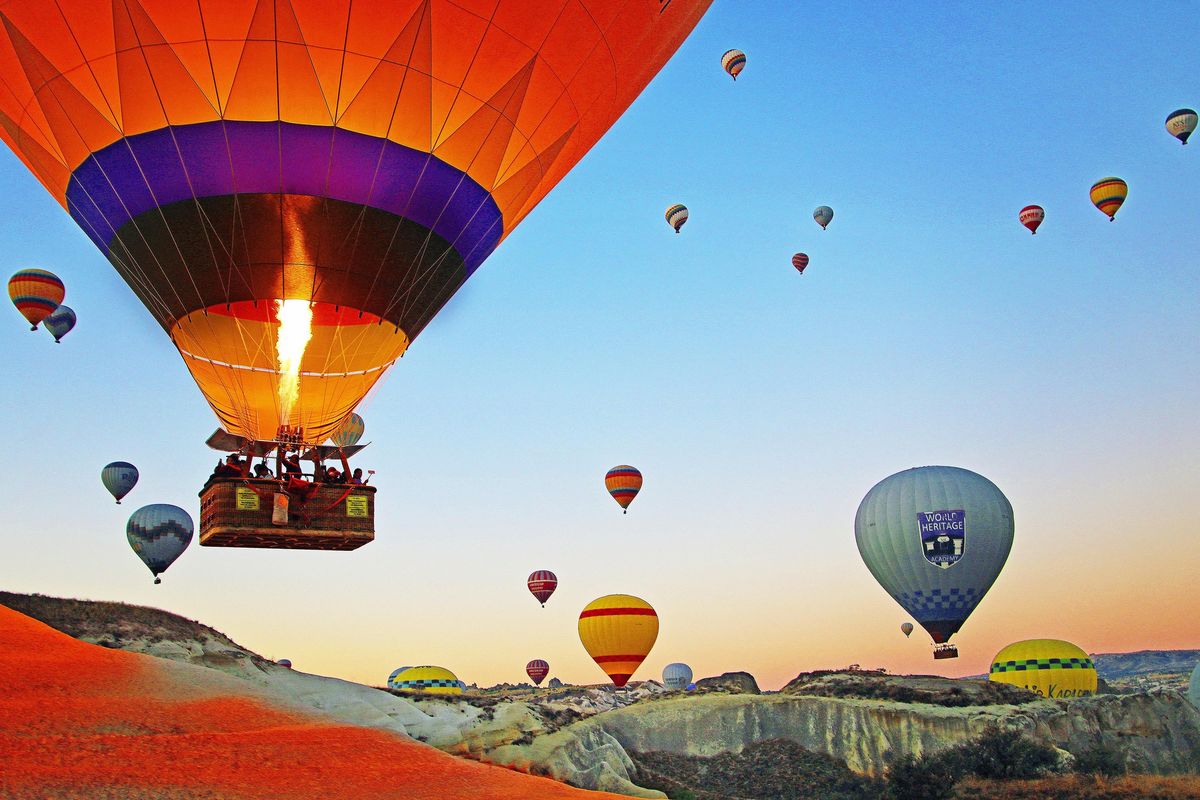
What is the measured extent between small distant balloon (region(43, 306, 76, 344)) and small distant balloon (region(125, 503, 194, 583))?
7736 millimetres

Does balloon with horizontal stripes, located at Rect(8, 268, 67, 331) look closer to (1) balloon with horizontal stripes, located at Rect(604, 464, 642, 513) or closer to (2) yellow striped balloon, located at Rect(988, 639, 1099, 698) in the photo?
(1) balloon with horizontal stripes, located at Rect(604, 464, 642, 513)

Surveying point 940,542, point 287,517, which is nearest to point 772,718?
point 940,542

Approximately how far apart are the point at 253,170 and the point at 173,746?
787 cm

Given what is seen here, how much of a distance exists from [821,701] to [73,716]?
25.0m

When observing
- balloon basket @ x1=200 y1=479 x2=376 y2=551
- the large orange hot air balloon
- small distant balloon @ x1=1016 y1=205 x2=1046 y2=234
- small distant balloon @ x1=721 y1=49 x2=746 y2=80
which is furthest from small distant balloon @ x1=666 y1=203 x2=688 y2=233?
balloon basket @ x1=200 y1=479 x2=376 y2=551

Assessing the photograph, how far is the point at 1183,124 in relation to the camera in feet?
133

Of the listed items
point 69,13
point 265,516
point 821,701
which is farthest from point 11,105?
point 821,701

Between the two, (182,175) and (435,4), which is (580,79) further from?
(182,175)

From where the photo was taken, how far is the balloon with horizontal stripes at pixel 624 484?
45.4 metres

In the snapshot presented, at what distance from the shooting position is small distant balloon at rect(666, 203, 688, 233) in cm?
4444

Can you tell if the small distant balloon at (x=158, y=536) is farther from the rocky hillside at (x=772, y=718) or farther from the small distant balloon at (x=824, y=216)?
the small distant balloon at (x=824, y=216)

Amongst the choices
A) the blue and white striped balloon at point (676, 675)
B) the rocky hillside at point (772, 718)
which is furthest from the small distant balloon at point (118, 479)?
the blue and white striped balloon at point (676, 675)

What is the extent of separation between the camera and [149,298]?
16.4 metres

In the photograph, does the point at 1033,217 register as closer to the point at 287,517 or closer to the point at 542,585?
the point at 542,585
